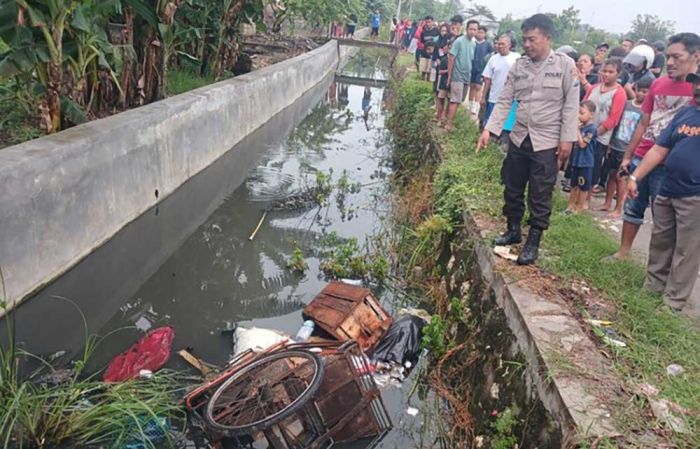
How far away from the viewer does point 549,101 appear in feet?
12.9

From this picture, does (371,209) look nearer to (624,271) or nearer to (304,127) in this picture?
(624,271)

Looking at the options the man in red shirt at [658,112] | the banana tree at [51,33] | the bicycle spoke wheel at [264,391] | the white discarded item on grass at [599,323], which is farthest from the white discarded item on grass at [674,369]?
the banana tree at [51,33]

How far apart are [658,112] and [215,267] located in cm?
423

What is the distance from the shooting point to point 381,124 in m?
13.8

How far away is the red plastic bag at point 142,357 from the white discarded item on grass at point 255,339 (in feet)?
1.63

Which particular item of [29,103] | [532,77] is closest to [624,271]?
[532,77]

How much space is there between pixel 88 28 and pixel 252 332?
3333 millimetres

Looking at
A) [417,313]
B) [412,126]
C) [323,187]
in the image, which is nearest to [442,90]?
[412,126]

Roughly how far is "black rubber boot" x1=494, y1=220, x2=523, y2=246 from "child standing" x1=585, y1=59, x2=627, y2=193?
2033 millimetres

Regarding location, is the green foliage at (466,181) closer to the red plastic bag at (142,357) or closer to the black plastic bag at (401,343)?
the black plastic bag at (401,343)

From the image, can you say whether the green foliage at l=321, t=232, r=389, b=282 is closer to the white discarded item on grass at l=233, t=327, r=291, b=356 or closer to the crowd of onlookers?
the white discarded item on grass at l=233, t=327, r=291, b=356

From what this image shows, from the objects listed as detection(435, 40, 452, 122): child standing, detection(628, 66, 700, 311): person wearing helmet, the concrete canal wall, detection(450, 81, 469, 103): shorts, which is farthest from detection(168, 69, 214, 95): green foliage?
detection(628, 66, 700, 311): person wearing helmet

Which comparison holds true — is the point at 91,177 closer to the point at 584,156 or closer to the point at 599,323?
the point at 599,323

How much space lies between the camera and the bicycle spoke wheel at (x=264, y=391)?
2752mm
